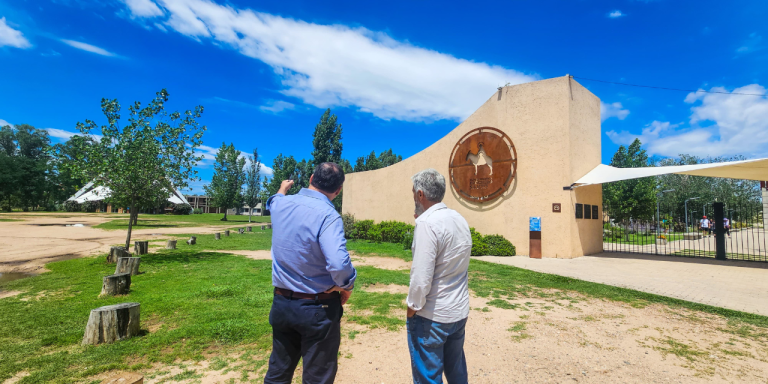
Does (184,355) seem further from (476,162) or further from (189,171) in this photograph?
(476,162)

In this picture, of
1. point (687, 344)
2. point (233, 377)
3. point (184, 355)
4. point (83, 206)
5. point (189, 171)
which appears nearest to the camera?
point (233, 377)

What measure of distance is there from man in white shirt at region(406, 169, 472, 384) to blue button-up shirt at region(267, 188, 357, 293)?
1.41 ft

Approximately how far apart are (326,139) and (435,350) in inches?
1393

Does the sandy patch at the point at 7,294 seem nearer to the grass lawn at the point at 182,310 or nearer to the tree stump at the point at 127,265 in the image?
the grass lawn at the point at 182,310

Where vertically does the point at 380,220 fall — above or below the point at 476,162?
below

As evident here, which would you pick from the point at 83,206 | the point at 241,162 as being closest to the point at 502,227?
the point at 241,162

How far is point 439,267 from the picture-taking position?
2.12 meters

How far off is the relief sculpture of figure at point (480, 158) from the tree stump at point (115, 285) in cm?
1075

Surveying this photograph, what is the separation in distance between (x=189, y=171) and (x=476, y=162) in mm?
9804

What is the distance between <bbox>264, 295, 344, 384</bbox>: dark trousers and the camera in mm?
2035

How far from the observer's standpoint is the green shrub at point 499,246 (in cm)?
1157

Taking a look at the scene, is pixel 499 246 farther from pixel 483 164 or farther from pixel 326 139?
pixel 326 139

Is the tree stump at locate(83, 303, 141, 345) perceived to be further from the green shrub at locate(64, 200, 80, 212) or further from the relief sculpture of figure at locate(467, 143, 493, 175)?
the green shrub at locate(64, 200, 80, 212)

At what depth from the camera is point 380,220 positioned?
688 inches
